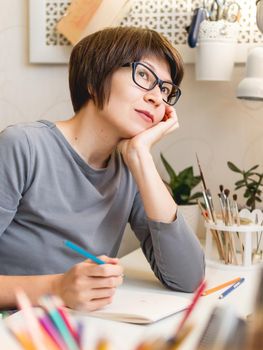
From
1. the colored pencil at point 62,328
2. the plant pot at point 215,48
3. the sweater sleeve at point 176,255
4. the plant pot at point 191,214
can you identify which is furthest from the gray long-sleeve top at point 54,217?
the colored pencil at point 62,328

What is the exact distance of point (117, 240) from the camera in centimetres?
118

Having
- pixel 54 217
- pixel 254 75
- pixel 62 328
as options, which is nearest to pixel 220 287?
pixel 54 217

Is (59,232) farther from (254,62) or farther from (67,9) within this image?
(67,9)

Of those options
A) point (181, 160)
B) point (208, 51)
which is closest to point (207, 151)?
point (181, 160)

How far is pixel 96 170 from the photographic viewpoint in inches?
43.3

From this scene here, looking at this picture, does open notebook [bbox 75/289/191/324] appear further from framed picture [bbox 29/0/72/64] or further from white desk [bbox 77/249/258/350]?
framed picture [bbox 29/0/72/64]

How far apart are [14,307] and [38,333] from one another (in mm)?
642

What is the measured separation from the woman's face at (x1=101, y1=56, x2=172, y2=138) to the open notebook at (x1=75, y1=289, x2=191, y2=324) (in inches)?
11.1

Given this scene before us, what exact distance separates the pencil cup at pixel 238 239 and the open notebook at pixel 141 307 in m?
0.26

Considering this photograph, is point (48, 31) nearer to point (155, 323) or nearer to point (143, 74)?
point (143, 74)

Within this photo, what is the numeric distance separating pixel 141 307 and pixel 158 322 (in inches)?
2.4

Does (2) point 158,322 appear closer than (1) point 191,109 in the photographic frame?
Yes

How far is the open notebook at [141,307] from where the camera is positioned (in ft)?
2.74

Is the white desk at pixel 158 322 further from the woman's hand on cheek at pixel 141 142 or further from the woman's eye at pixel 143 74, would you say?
the woman's eye at pixel 143 74
